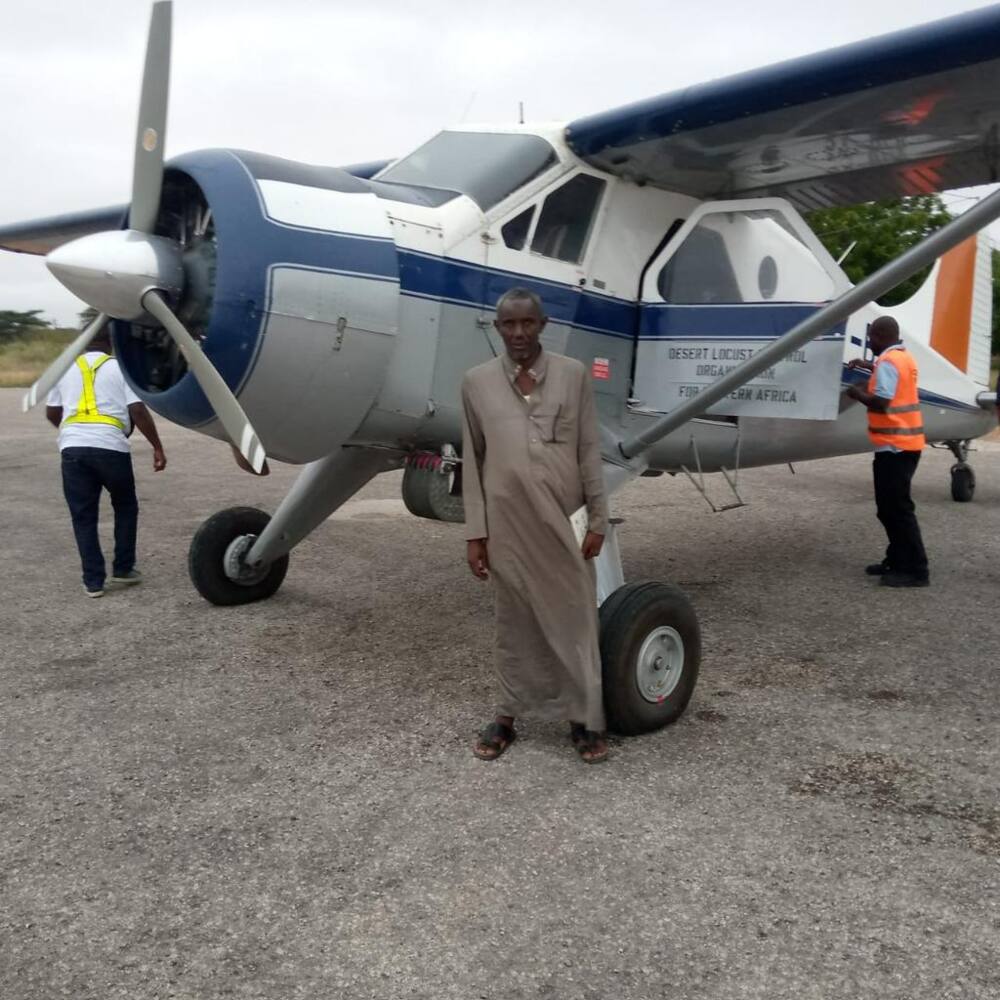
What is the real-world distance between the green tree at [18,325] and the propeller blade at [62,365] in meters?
56.3

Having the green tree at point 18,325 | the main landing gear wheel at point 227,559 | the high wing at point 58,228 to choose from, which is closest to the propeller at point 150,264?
the main landing gear wheel at point 227,559

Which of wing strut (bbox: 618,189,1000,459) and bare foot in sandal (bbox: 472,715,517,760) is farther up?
wing strut (bbox: 618,189,1000,459)

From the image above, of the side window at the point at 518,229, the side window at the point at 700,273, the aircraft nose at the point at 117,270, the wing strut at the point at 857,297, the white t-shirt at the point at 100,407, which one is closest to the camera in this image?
the aircraft nose at the point at 117,270

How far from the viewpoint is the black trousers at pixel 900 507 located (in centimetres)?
648

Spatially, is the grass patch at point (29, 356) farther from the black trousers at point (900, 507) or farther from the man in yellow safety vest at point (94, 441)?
the black trousers at point (900, 507)

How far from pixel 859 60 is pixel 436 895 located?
3.74 meters

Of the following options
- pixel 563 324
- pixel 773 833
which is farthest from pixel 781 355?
pixel 773 833

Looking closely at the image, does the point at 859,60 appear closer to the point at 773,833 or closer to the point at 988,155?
the point at 988,155

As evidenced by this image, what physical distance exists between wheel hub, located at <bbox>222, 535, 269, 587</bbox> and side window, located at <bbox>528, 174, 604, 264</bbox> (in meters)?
2.45

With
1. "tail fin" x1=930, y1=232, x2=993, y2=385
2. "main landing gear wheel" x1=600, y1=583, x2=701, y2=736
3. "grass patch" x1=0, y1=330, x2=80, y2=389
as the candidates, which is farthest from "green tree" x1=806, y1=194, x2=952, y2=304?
"grass patch" x1=0, y1=330, x2=80, y2=389

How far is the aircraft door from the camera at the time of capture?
16.5 ft

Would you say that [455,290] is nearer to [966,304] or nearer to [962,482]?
[966,304]

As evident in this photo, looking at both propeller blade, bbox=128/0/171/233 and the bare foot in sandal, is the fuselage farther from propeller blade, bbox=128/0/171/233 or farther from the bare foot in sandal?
the bare foot in sandal

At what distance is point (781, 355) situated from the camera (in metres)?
4.38
